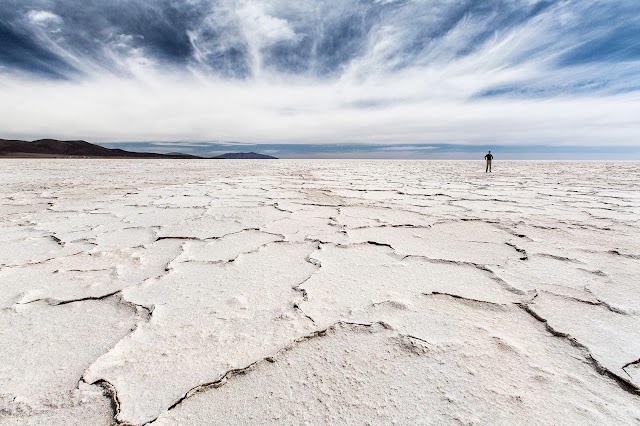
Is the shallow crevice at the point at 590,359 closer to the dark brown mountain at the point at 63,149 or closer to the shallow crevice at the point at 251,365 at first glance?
the shallow crevice at the point at 251,365

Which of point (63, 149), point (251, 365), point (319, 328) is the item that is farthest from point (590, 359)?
point (63, 149)

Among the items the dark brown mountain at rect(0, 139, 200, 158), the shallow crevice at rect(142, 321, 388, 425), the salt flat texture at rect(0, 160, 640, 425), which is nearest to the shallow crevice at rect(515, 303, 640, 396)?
the salt flat texture at rect(0, 160, 640, 425)

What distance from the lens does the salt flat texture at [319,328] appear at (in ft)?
2.24

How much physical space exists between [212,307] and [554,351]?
98 centimetres

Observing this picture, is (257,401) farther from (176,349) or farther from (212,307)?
(212,307)

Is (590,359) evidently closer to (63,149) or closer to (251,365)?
(251,365)

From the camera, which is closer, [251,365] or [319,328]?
[251,365]

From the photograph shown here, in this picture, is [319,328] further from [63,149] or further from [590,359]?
[63,149]

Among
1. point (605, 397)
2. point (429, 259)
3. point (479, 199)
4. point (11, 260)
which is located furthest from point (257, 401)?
point (479, 199)

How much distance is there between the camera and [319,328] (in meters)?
0.95

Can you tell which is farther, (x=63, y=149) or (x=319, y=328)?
(x=63, y=149)

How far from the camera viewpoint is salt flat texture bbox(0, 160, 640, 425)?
682mm

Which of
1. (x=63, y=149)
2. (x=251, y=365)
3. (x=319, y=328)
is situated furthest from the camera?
(x=63, y=149)

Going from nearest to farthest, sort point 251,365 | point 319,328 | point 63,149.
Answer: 1. point 251,365
2. point 319,328
3. point 63,149
